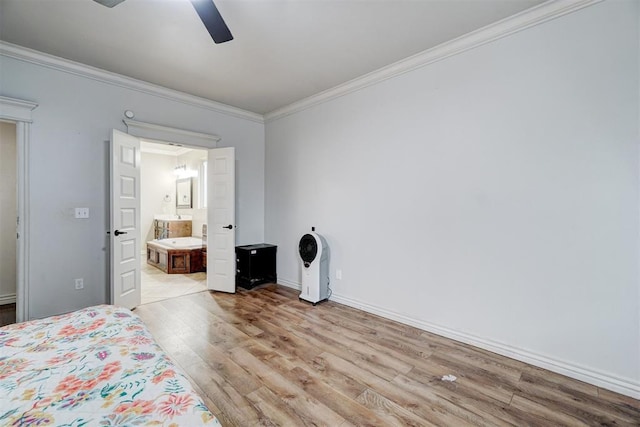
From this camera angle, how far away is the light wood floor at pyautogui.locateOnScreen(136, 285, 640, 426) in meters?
1.71

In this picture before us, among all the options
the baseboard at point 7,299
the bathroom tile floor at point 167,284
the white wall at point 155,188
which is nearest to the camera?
the baseboard at point 7,299

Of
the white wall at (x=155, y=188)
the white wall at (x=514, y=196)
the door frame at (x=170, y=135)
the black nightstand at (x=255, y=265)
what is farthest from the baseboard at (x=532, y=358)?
the white wall at (x=155, y=188)

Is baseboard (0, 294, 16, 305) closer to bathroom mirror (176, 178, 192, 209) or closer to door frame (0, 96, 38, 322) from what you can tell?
door frame (0, 96, 38, 322)

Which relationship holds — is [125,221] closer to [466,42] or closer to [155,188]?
[466,42]

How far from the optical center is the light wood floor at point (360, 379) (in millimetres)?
1711

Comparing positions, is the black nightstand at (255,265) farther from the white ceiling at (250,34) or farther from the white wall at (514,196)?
the white ceiling at (250,34)

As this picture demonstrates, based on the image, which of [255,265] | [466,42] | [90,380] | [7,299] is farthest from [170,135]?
[466,42]

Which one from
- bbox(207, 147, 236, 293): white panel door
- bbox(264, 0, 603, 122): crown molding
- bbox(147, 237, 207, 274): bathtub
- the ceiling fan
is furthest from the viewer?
bbox(147, 237, 207, 274): bathtub

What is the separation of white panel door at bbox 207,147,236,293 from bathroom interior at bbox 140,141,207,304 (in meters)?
0.95

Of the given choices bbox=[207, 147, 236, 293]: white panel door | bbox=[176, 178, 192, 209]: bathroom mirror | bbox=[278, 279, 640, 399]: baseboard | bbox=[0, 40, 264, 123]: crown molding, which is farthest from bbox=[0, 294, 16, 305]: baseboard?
bbox=[278, 279, 640, 399]: baseboard

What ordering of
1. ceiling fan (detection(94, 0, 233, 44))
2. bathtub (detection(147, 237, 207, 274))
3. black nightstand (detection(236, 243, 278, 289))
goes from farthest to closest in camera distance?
1. bathtub (detection(147, 237, 207, 274))
2. black nightstand (detection(236, 243, 278, 289))
3. ceiling fan (detection(94, 0, 233, 44))

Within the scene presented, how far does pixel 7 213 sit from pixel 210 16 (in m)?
4.17

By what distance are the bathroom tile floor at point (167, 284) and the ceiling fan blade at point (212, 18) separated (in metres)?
3.27

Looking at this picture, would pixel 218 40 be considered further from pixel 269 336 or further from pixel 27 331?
pixel 269 336
